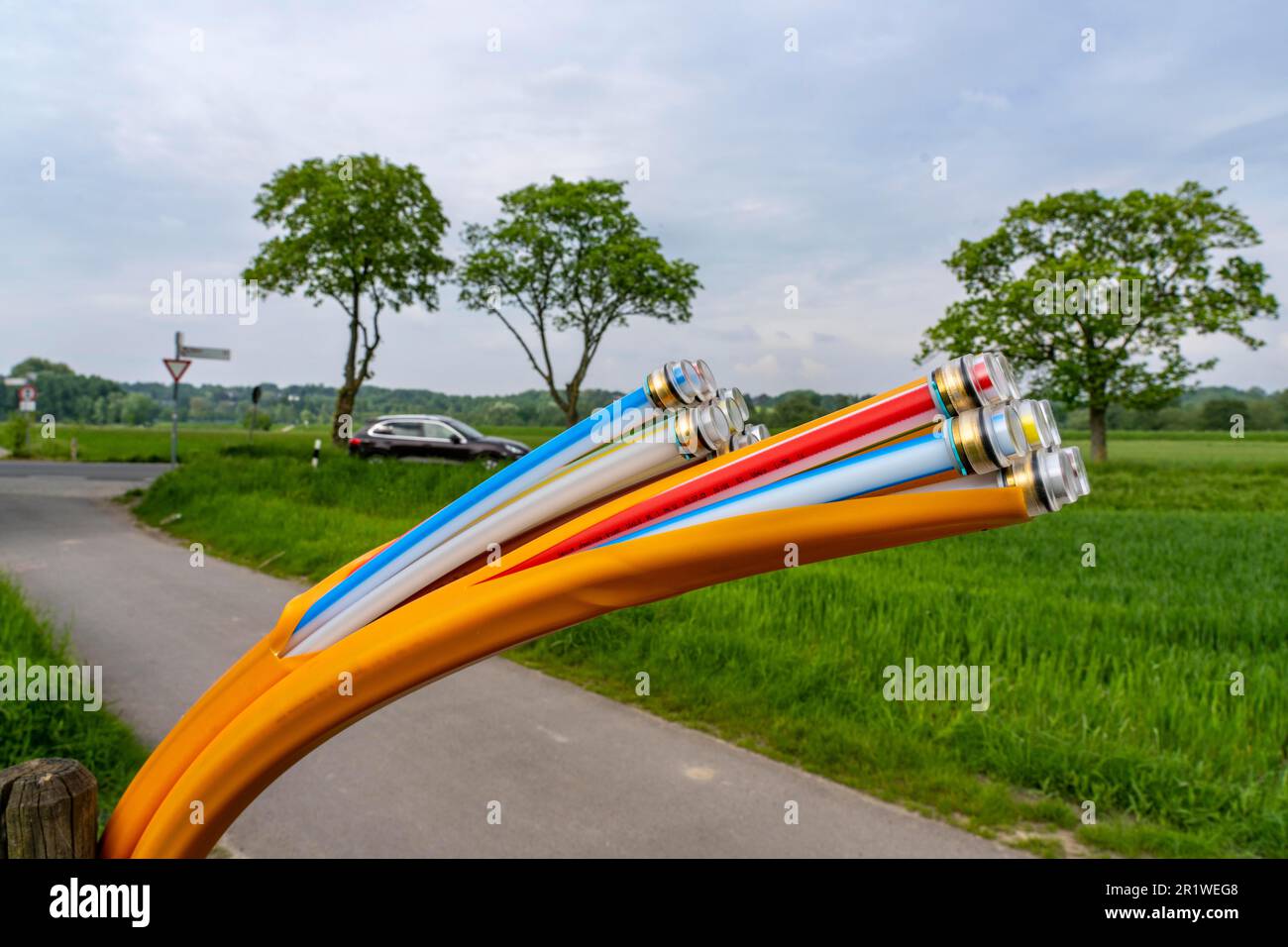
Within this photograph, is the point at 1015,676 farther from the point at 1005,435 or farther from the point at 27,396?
the point at 27,396

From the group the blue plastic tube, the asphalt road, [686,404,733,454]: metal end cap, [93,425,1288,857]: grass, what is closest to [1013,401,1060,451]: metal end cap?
[686,404,733,454]: metal end cap

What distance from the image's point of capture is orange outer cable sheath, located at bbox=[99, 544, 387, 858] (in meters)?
1.37

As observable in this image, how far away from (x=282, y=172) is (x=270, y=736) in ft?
117

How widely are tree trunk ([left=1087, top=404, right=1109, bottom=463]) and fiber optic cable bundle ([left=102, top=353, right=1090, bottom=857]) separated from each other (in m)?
33.5

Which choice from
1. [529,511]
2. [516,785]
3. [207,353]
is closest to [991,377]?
[529,511]

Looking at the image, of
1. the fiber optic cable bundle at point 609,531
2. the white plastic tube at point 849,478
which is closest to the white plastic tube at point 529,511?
the fiber optic cable bundle at point 609,531

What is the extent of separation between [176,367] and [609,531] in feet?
69.7

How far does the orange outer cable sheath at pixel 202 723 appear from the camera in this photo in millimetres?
1371

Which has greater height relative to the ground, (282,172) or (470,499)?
(282,172)

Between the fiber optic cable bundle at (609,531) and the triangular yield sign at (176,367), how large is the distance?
805 inches

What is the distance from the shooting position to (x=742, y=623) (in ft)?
22.4

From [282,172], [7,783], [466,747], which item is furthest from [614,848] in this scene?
[282,172]

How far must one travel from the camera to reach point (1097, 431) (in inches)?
1287

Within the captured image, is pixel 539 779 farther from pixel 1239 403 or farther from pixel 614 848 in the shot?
pixel 1239 403
